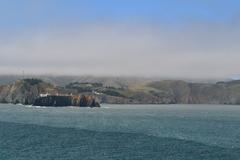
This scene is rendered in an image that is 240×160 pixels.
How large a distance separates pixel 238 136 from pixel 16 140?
61.8 meters

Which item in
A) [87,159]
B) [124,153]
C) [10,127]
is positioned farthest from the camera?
[10,127]

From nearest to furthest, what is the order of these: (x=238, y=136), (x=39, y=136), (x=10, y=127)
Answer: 1. (x=39, y=136)
2. (x=238, y=136)
3. (x=10, y=127)

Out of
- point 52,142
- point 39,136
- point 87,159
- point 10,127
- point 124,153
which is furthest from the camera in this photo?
point 10,127

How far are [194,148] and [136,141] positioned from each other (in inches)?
662

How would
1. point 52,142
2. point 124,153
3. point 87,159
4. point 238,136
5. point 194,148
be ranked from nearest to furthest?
point 87,159
point 124,153
point 194,148
point 52,142
point 238,136

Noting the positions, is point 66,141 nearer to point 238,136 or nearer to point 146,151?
point 146,151

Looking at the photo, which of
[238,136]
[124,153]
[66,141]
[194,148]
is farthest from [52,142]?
[238,136]

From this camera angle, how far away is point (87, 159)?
93.5 metres

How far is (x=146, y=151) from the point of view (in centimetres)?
10569

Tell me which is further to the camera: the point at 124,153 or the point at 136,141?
the point at 136,141

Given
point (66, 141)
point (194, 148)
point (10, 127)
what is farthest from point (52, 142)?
point (10, 127)

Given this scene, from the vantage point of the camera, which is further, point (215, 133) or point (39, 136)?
point (215, 133)

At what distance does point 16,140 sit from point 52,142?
920cm

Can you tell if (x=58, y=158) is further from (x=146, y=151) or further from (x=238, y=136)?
(x=238, y=136)
